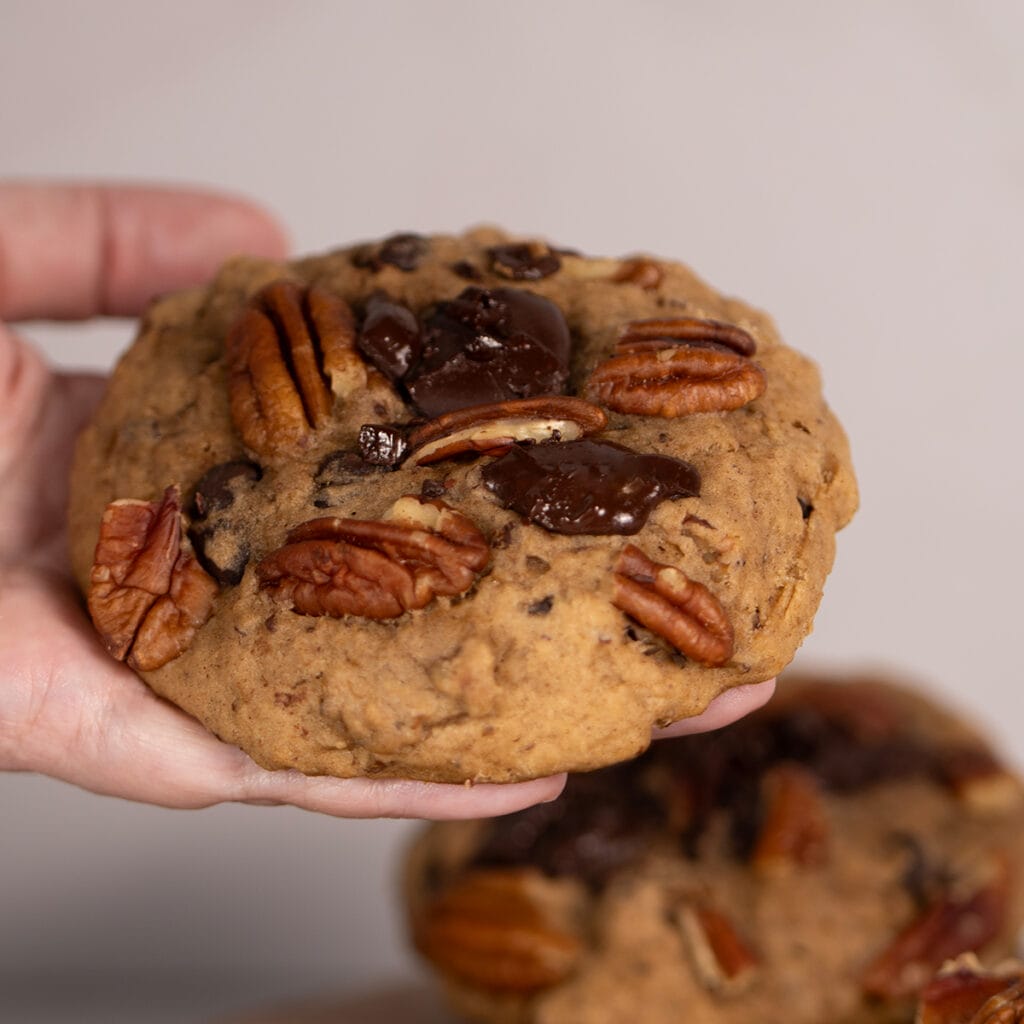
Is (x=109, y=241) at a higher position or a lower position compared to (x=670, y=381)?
lower

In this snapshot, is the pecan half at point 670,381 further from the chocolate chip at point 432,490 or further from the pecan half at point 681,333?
the chocolate chip at point 432,490

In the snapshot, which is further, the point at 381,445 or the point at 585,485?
the point at 381,445

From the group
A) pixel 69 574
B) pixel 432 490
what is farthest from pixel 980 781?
pixel 69 574

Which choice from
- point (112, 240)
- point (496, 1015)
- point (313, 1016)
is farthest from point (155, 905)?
point (112, 240)

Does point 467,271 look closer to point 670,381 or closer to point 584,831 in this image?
point 670,381

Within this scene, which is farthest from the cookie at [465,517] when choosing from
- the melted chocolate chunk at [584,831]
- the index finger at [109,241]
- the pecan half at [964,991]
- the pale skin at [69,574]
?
the melted chocolate chunk at [584,831]

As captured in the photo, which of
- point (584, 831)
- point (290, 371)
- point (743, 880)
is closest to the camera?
point (290, 371)

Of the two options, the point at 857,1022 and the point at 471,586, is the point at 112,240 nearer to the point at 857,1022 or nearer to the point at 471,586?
the point at 471,586

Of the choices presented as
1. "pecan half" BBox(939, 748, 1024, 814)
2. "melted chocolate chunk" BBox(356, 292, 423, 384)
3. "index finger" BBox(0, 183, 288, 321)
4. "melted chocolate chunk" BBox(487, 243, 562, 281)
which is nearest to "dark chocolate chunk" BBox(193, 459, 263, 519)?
"melted chocolate chunk" BBox(356, 292, 423, 384)
